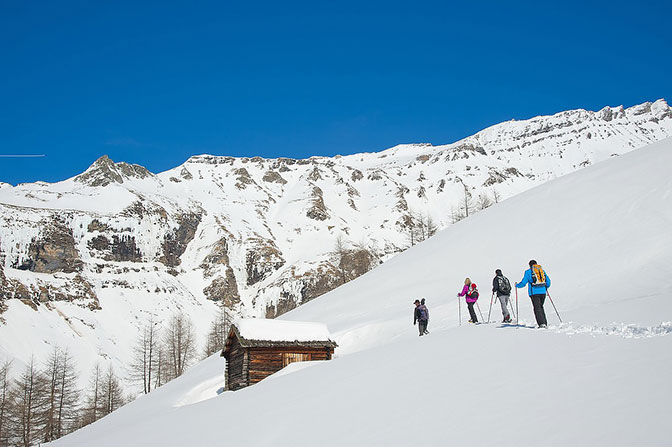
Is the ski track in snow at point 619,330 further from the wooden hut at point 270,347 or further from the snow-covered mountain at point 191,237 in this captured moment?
the snow-covered mountain at point 191,237

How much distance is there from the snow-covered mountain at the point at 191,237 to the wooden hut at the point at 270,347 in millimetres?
48661

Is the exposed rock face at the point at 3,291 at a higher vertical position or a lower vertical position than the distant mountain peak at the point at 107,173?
lower

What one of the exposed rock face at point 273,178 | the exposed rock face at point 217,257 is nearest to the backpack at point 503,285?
the exposed rock face at point 217,257

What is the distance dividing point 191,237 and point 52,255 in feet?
119

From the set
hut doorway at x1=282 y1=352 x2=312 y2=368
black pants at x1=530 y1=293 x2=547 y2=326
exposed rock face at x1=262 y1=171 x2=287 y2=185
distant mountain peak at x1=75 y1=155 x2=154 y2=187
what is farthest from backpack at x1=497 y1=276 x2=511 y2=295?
exposed rock face at x1=262 y1=171 x2=287 y2=185

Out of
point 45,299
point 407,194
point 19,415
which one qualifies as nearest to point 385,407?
point 19,415

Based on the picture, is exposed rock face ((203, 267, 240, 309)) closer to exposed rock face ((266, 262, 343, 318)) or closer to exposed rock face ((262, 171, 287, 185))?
exposed rock face ((266, 262, 343, 318))

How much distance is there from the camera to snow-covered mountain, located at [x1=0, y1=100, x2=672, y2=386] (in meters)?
77.4

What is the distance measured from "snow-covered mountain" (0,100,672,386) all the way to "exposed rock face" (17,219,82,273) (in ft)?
0.77

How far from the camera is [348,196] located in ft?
520

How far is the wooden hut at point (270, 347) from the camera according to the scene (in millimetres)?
24469

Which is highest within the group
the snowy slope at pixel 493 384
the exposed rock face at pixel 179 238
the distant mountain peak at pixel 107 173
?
the distant mountain peak at pixel 107 173

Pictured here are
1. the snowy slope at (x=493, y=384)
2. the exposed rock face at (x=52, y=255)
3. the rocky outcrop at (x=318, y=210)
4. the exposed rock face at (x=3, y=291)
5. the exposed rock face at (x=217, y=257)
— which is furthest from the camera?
the rocky outcrop at (x=318, y=210)

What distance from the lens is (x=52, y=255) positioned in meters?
90.4
